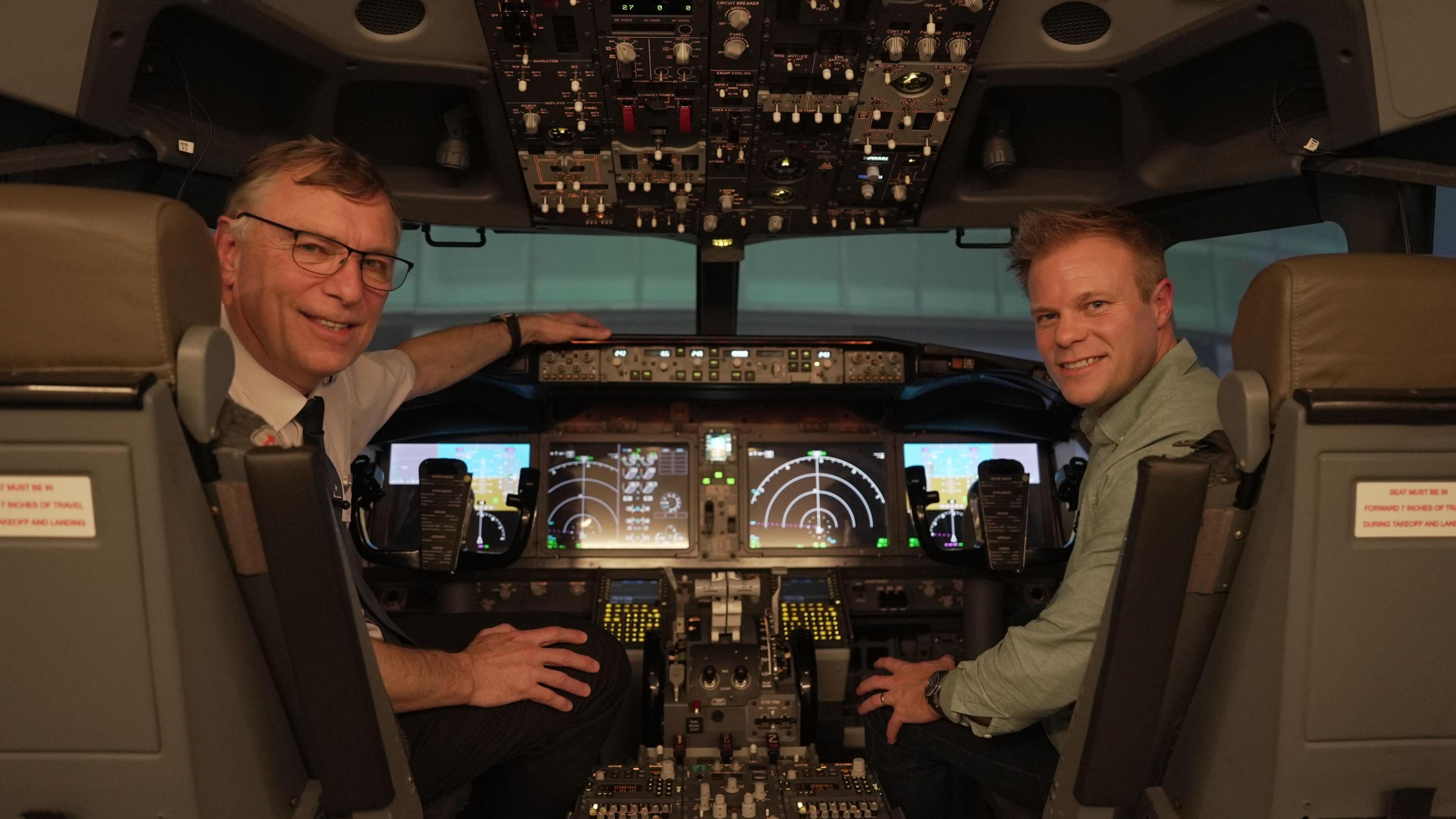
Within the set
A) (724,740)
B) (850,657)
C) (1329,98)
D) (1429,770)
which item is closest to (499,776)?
(724,740)

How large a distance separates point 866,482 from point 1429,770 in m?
1.85

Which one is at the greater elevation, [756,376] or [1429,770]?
[756,376]

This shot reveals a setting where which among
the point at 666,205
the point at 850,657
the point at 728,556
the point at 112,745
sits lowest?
the point at 850,657

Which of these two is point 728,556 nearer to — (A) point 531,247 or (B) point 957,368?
(B) point 957,368

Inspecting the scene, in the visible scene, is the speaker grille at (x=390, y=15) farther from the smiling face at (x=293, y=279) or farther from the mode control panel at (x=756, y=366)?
the mode control panel at (x=756, y=366)

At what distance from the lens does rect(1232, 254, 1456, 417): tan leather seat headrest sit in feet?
3.44

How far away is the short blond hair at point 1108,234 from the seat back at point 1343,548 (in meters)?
0.46

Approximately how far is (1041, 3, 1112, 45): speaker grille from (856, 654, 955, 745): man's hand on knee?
1.53m

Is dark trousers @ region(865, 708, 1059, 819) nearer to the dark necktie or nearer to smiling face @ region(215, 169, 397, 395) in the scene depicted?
the dark necktie

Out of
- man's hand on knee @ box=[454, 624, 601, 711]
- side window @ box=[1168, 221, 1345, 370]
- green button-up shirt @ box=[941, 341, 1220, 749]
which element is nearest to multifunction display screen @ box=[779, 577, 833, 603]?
man's hand on knee @ box=[454, 624, 601, 711]

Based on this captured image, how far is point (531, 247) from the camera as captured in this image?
8242mm

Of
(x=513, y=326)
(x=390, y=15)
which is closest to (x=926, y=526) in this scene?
(x=513, y=326)

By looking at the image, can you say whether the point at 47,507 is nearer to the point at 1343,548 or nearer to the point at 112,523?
the point at 112,523

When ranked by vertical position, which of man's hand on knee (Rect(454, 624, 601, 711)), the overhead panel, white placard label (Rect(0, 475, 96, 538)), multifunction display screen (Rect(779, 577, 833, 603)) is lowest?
multifunction display screen (Rect(779, 577, 833, 603))
